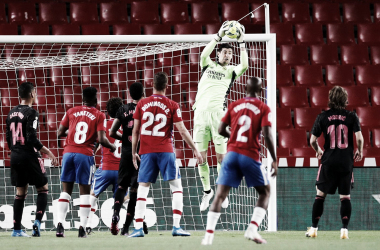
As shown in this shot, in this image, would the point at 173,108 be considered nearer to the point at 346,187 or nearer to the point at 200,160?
the point at 200,160

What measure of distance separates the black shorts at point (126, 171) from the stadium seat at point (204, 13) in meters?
5.61

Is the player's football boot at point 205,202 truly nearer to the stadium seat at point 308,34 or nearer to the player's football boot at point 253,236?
the player's football boot at point 253,236

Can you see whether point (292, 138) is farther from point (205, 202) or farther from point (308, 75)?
point (205, 202)

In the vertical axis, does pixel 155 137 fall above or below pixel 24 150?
above

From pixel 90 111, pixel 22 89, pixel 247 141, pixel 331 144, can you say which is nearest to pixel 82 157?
pixel 90 111

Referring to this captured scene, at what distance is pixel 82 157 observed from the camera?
656cm

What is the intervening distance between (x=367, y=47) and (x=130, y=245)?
8.25 m

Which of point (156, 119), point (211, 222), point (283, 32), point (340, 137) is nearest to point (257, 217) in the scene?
point (211, 222)

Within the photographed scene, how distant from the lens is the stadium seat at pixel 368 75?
37.2 feet

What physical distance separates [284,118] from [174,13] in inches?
132

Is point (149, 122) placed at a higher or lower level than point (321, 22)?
lower

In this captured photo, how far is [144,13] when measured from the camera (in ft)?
39.5

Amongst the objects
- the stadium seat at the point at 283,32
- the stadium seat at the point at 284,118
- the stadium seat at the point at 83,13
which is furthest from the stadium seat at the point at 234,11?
the stadium seat at the point at 83,13

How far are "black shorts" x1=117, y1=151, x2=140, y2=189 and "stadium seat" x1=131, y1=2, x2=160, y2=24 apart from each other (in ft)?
18.1
